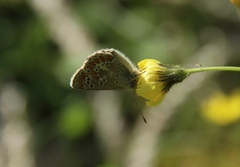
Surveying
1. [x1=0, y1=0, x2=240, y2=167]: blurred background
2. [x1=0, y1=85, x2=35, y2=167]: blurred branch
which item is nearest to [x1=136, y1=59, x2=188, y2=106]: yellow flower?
[x1=0, y1=0, x2=240, y2=167]: blurred background

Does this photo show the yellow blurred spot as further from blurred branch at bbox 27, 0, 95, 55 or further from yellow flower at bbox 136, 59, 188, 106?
blurred branch at bbox 27, 0, 95, 55

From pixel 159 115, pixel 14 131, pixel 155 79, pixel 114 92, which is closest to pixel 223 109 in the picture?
pixel 159 115

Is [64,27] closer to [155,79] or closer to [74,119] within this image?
[74,119]

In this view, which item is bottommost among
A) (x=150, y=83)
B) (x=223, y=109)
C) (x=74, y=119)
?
(x=223, y=109)

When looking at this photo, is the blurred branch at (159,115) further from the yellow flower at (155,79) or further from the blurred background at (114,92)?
the yellow flower at (155,79)

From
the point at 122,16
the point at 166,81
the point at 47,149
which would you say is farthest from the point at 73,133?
the point at 166,81
